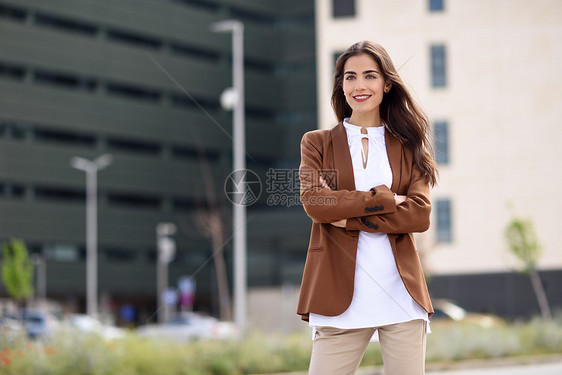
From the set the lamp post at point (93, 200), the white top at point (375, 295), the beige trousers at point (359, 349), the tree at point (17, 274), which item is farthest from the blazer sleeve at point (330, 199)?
the lamp post at point (93, 200)

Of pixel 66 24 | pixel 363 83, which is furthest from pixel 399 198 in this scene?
pixel 66 24

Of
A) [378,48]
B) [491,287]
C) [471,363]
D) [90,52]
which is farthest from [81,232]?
[378,48]

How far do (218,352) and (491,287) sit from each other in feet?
70.1

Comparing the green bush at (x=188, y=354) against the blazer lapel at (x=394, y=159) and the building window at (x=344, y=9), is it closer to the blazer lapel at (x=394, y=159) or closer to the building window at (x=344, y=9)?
the blazer lapel at (x=394, y=159)

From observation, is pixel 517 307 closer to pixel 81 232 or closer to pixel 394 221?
pixel 394 221

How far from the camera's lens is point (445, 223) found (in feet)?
103

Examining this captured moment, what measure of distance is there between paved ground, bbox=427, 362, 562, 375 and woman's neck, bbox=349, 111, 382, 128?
9044mm

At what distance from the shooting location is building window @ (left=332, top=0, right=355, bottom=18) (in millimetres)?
33250

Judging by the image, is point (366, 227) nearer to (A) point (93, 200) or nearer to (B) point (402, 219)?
(B) point (402, 219)

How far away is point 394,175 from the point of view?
10.5ft

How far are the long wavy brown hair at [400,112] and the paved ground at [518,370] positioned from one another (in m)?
8.95

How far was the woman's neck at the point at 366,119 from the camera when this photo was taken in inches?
130

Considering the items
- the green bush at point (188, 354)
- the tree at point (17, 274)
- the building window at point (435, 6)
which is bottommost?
the green bush at point (188, 354)

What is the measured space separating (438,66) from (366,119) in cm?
2944
